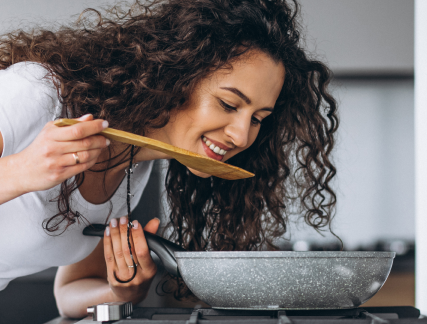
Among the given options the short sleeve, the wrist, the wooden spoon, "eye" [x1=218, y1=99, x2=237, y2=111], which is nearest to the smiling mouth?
"eye" [x1=218, y1=99, x2=237, y2=111]

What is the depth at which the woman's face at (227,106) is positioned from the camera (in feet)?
2.99

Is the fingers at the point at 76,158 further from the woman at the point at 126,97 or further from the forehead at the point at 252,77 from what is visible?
the forehead at the point at 252,77

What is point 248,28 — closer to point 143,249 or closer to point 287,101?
point 287,101

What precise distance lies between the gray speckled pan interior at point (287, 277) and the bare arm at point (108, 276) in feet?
0.93

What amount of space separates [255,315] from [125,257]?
1.16ft

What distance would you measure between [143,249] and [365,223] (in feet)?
7.42

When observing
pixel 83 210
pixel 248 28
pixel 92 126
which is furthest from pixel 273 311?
pixel 248 28

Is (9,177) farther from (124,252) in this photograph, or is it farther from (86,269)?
(86,269)

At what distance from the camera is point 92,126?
0.58 metres

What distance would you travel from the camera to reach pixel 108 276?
2.97 ft

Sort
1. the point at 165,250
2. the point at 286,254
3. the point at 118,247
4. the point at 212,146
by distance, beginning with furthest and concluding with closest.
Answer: the point at 212,146 → the point at 118,247 → the point at 165,250 → the point at 286,254

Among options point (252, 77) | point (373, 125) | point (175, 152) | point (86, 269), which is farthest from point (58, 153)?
point (373, 125)

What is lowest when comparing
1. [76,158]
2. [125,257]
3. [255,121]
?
[125,257]

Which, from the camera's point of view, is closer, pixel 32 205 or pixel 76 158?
pixel 76 158
